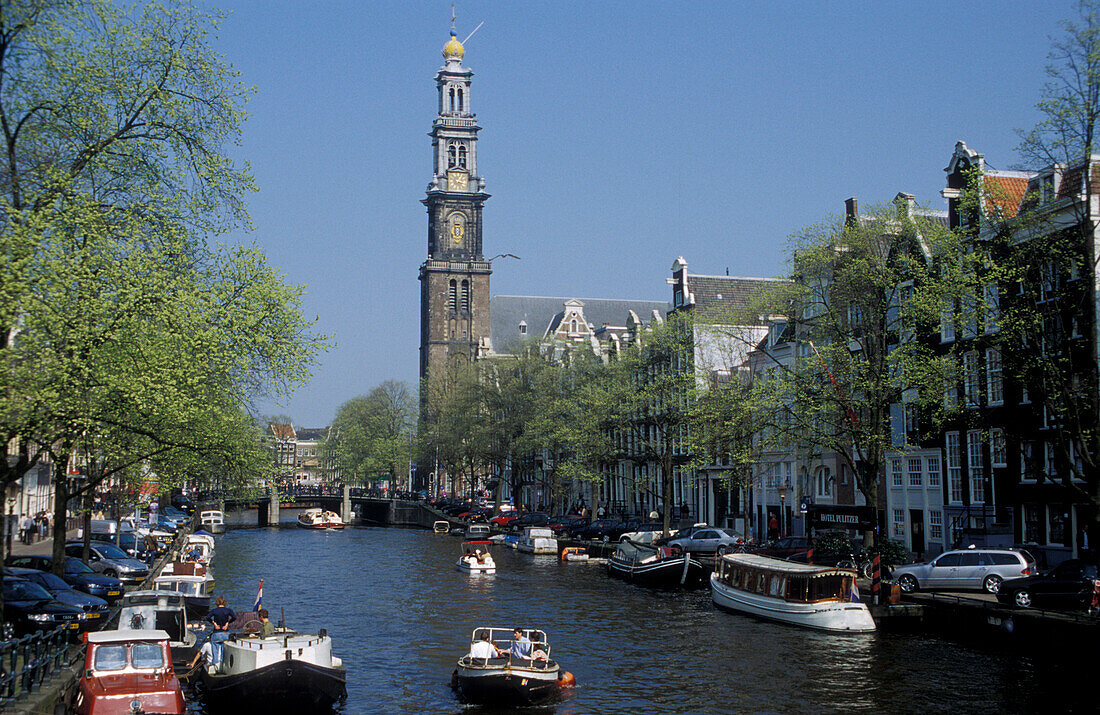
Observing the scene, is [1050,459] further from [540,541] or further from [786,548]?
[540,541]

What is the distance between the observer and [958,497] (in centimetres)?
5622

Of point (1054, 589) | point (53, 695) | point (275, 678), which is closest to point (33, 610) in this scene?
point (53, 695)

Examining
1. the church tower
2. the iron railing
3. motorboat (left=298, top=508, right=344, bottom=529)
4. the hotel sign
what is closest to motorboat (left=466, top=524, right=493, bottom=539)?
motorboat (left=298, top=508, right=344, bottom=529)

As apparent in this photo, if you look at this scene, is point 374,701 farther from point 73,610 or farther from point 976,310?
point 976,310

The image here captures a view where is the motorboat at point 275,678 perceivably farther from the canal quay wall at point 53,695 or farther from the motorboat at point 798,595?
the motorboat at point 798,595

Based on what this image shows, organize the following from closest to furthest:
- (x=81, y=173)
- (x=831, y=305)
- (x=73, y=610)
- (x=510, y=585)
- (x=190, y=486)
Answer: (x=81, y=173)
(x=73, y=610)
(x=831, y=305)
(x=510, y=585)
(x=190, y=486)

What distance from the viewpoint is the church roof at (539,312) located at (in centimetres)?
17875

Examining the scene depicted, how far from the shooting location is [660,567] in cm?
6009

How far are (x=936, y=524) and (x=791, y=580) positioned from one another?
1689cm

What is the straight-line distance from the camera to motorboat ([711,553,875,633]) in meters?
42.3

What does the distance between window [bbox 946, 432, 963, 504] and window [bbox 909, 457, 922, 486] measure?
3.02 m

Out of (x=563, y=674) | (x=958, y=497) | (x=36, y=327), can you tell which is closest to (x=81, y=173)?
(x=36, y=327)

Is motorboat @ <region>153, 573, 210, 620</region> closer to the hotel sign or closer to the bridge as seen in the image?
the hotel sign

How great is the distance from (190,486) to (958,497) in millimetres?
133904
